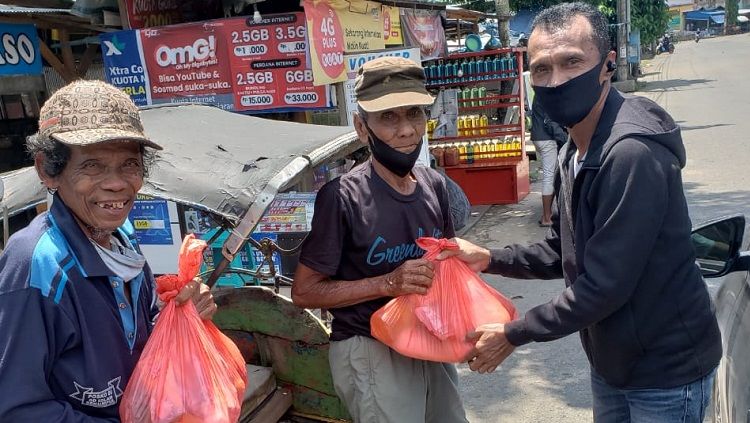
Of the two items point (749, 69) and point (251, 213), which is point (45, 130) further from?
point (749, 69)

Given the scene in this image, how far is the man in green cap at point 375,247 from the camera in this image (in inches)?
85.7

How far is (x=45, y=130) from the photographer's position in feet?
5.12

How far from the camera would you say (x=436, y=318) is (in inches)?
84.7

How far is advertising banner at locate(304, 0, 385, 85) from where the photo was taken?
5922 millimetres

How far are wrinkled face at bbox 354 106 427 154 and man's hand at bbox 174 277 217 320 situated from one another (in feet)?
2.60

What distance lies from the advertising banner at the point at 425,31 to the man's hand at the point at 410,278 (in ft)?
22.9

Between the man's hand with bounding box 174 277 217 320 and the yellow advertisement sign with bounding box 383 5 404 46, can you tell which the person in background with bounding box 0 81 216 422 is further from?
the yellow advertisement sign with bounding box 383 5 404 46

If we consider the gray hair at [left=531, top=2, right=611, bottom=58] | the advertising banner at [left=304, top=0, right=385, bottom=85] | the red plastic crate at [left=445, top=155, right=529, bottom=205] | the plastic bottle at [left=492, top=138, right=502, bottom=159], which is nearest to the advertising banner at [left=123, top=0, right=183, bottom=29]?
the advertising banner at [left=304, top=0, right=385, bottom=85]

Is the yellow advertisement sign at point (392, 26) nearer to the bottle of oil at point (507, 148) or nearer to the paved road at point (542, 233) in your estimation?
the bottle of oil at point (507, 148)

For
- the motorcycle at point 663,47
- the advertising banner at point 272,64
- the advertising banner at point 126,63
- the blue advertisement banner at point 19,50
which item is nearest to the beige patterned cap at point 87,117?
the advertising banner at point 272,64

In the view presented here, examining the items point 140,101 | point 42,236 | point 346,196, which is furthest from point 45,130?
point 140,101

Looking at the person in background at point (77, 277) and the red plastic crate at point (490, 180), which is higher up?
the person in background at point (77, 277)

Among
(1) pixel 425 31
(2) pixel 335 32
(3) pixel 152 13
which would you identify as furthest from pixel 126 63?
(1) pixel 425 31

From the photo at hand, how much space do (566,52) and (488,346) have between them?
Answer: 960 millimetres
